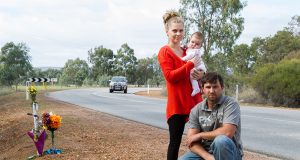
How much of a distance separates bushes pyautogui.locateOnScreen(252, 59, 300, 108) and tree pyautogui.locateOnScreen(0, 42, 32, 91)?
26.7 metres

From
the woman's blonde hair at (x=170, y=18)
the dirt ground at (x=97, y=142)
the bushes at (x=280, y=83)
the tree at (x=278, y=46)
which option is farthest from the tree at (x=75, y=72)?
the woman's blonde hair at (x=170, y=18)

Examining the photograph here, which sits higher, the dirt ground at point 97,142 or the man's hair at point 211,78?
the man's hair at point 211,78

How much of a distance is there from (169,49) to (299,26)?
5127 cm

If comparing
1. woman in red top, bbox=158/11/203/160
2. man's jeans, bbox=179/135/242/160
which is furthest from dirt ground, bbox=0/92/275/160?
man's jeans, bbox=179/135/242/160

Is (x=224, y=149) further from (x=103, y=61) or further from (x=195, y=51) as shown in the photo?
(x=103, y=61)

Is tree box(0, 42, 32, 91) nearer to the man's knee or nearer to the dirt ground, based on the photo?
the dirt ground

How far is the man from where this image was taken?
4.06 metres

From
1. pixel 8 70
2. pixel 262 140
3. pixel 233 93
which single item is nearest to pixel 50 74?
pixel 8 70

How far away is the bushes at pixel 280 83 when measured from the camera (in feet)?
78.5

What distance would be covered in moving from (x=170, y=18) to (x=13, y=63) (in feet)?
142

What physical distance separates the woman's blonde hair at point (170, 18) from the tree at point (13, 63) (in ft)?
139

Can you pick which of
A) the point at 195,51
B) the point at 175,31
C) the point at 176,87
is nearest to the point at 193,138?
the point at 176,87

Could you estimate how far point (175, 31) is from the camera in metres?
4.56

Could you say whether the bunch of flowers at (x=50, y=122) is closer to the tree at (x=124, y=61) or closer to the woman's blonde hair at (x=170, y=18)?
the woman's blonde hair at (x=170, y=18)
